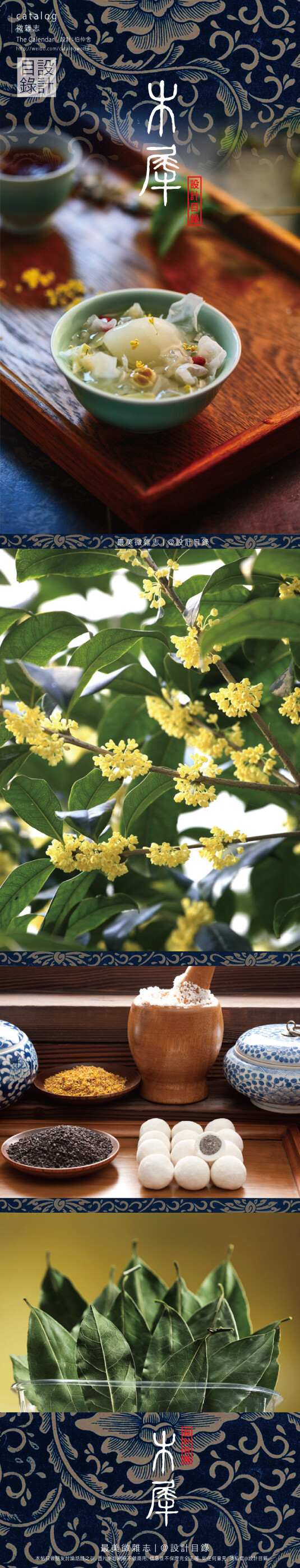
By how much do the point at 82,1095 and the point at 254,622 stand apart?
76 cm

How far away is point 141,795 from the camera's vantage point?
4.77 ft

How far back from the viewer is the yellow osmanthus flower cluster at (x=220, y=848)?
1465 millimetres

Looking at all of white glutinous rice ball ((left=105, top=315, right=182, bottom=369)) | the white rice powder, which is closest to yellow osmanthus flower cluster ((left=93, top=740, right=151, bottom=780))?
the white rice powder

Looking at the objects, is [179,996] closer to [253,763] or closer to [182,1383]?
[253,763]

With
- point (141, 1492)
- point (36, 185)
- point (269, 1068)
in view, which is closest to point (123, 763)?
point (269, 1068)

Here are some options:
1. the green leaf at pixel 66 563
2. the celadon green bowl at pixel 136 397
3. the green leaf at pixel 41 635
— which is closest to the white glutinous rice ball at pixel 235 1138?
the green leaf at pixel 41 635

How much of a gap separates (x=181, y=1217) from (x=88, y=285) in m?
1.41

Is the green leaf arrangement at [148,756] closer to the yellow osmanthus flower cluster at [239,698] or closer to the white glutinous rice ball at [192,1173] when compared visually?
the yellow osmanthus flower cluster at [239,698]

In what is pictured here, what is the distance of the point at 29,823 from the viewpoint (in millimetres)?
1470

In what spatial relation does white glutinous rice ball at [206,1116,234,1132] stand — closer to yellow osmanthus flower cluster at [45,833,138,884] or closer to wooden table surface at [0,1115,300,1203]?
wooden table surface at [0,1115,300,1203]

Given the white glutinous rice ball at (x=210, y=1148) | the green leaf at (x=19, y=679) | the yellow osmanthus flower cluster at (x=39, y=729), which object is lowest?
the white glutinous rice ball at (x=210, y=1148)

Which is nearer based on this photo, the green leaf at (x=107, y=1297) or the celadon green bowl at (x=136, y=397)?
the celadon green bowl at (x=136, y=397)

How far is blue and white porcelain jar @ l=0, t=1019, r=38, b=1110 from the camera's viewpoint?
1562mm

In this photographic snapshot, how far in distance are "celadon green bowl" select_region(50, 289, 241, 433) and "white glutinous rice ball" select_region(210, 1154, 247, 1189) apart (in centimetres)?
98
